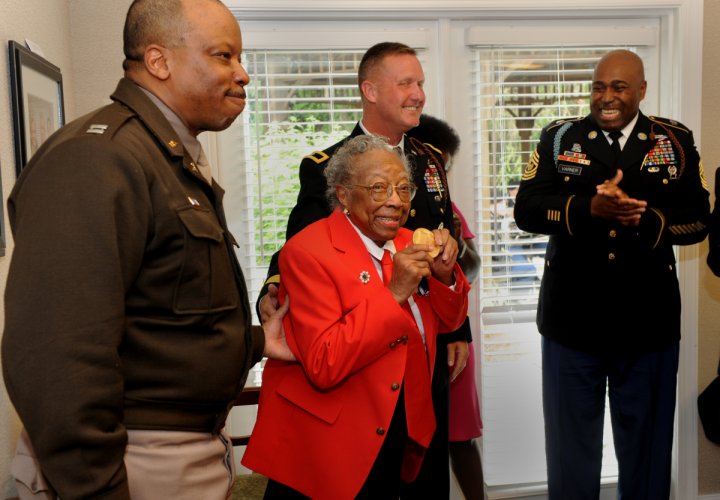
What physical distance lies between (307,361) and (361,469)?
0.33 m

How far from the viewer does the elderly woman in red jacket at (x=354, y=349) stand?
1476 millimetres

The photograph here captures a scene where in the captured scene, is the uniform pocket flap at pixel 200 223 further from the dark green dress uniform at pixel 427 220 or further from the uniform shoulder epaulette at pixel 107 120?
the dark green dress uniform at pixel 427 220

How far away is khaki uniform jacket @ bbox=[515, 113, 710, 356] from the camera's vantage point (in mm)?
2229

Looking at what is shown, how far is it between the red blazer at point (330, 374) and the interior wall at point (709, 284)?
2.10 meters

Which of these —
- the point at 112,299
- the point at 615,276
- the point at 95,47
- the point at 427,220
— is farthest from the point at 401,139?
the point at 112,299

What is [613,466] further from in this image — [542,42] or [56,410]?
[56,410]

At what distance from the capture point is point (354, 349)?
143cm

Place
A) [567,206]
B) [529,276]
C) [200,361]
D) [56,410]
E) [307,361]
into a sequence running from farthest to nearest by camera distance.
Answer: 1. [529,276]
2. [567,206]
3. [307,361]
4. [200,361]
5. [56,410]

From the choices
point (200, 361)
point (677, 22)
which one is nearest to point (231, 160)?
point (200, 361)

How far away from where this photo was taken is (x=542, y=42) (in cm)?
278

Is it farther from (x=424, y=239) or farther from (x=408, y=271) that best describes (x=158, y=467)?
(x=424, y=239)

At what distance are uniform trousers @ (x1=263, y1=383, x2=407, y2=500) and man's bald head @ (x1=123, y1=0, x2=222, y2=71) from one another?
1.06m

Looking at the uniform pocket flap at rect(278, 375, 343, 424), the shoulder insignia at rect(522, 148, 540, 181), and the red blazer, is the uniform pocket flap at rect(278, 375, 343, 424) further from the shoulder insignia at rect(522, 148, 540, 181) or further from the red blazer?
the shoulder insignia at rect(522, 148, 540, 181)

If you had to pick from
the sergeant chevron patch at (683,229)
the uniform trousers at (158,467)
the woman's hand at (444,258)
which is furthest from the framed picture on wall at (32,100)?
the sergeant chevron patch at (683,229)
